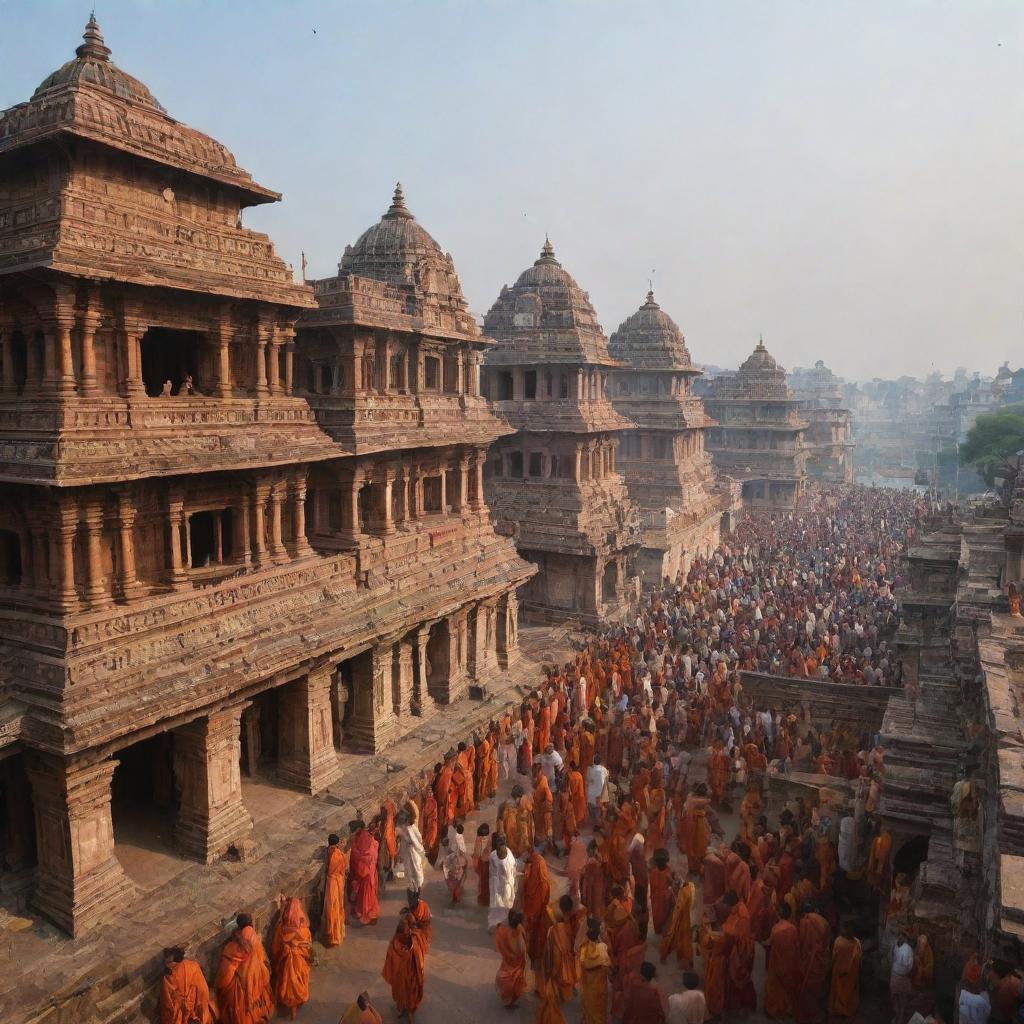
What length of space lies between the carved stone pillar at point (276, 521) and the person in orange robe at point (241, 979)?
6.24 meters

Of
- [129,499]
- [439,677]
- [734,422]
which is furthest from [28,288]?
[734,422]

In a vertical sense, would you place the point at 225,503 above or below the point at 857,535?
above

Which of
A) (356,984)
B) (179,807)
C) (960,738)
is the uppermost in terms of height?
(960,738)

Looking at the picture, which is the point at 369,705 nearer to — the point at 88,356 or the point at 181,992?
the point at 181,992

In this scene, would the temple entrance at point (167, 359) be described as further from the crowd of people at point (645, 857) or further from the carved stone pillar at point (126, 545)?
the crowd of people at point (645, 857)

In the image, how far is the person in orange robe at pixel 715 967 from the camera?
892 cm

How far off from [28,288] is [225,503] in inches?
157

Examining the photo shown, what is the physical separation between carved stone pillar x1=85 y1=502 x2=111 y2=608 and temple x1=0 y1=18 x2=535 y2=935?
3cm

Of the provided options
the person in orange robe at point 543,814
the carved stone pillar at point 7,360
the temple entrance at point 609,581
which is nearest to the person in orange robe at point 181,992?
the person in orange robe at point 543,814

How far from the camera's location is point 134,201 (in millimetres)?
11828

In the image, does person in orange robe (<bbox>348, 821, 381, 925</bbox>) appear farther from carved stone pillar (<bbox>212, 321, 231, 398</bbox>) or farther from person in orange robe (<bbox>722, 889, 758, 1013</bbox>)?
carved stone pillar (<bbox>212, 321, 231, 398</bbox>)

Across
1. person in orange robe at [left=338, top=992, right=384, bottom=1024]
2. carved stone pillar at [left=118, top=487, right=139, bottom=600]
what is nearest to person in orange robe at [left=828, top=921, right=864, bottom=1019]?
person in orange robe at [left=338, top=992, right=384, bottom=1024]

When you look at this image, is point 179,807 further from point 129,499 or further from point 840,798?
point 840,798

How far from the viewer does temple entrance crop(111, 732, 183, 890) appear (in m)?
11.7
